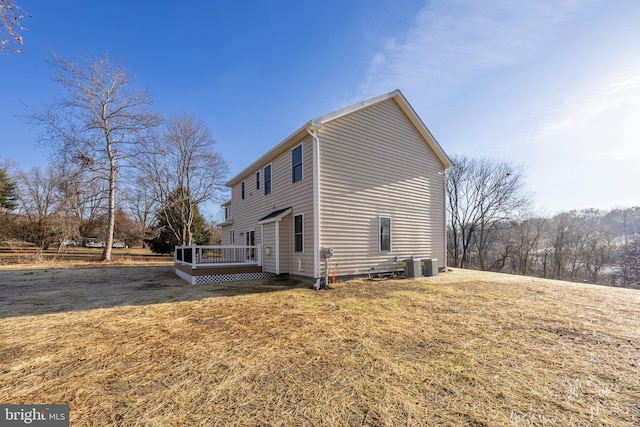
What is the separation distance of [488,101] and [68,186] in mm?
27362

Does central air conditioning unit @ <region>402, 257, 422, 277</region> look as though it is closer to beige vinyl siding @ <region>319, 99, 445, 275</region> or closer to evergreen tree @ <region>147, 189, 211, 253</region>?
beige vinyl siding @ <region>319, 99, 445, 275</region>

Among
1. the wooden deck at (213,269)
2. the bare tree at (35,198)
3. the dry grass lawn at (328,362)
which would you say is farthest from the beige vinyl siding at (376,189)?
the bare tree at (35,198)

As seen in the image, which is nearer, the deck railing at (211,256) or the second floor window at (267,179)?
the deck railing at (211,256)

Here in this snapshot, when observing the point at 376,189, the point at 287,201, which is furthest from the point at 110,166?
the point at 376,189

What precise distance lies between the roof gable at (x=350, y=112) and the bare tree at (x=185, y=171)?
1183 cm

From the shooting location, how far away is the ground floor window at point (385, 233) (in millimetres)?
10344

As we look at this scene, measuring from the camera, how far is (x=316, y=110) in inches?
500

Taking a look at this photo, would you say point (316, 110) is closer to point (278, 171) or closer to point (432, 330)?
point (278, 171)

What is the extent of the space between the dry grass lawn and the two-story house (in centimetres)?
331

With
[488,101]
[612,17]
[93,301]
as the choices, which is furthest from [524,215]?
[93,301]

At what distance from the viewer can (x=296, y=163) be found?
32.6 ft

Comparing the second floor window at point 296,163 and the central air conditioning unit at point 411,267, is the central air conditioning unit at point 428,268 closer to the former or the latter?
the central air conditioning unit at point 411,267

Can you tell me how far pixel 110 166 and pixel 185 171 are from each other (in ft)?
18.0

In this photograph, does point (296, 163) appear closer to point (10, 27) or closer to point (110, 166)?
point (10, 27)
